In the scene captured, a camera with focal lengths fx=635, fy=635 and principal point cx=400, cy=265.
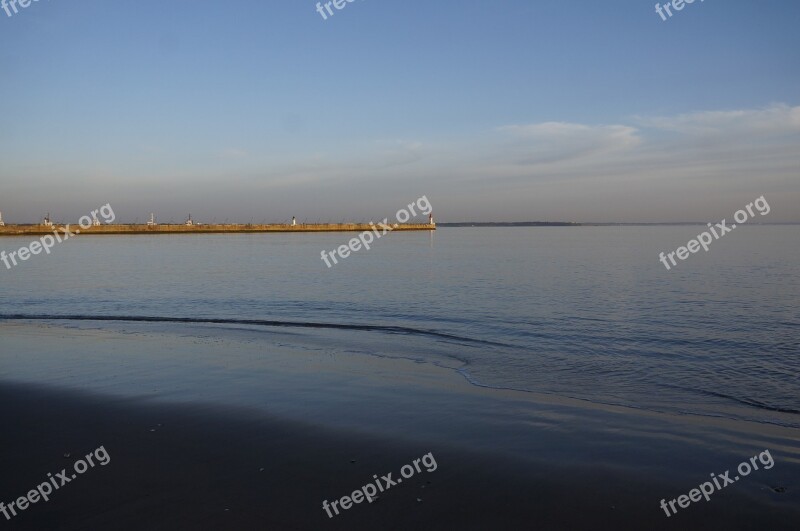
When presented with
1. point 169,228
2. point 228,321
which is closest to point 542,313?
point 228,321

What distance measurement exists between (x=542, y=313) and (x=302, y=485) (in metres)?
17.3

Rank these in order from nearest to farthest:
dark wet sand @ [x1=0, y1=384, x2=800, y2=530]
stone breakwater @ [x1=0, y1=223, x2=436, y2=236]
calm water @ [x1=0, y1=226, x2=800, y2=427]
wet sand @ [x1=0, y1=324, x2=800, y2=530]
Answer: dark wet sand @ [x1=0, y1=384, x2=800, y2=530], wet sand @ [x1=0, y1=324, x2=800, y2=530], calm water @ [x1=0, y1=226, x2=800, y2=427], stone breakwater @ [x1=0, y1=223, x2=436, y2=236]

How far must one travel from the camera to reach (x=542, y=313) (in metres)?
23.1

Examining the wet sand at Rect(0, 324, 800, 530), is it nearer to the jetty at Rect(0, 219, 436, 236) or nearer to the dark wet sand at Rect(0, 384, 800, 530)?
the dark wet sand at Rect(0, 384, 800, 530)

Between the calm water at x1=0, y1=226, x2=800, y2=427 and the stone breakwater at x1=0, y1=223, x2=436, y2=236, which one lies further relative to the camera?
the stone breakwater at x1=0, y1=223, x2=436, y2=236

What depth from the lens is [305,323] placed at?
70.4ft

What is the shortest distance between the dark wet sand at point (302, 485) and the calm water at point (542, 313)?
433cm

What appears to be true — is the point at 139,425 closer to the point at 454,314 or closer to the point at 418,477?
the point at 418,477

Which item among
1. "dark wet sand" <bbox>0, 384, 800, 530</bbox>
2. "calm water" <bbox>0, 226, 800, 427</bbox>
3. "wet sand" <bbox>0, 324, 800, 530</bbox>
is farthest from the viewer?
"calm water" <bbox>0, 226, 800, 427</bbox>

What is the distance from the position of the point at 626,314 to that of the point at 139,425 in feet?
59.9

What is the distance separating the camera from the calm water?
42.4 feet

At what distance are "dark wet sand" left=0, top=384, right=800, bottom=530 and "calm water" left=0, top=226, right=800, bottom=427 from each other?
4329mm

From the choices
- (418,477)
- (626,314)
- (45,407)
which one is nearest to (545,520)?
(418,477)

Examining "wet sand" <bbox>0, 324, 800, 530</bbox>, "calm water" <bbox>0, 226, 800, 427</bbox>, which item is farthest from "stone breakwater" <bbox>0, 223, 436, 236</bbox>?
"wet sand" <bbox>0, 324, 800, 530</bbox>
